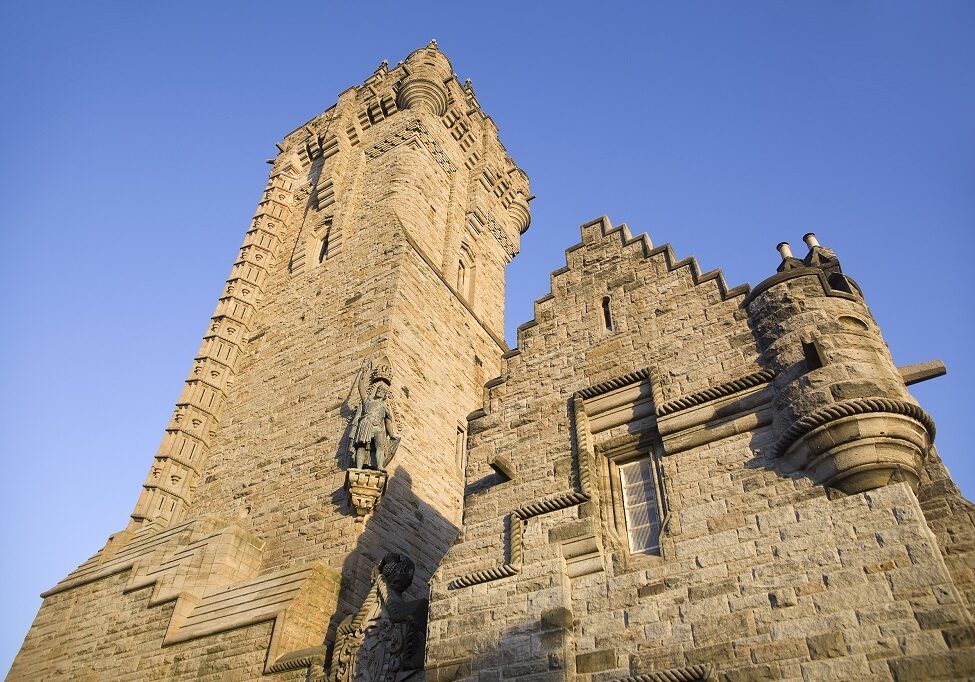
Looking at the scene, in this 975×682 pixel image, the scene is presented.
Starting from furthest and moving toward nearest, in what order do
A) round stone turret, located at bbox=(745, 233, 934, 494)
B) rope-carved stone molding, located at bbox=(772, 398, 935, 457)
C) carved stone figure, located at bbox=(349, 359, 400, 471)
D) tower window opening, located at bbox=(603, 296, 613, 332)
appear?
carved stone figure, located at bbox=(349, 359, 400, 471)
tower window opening, located at bbox=(603, 296, 613, 332)
rope-carved stone molding, located at bbox=(772, 398, 935, 457)
round stone turret, located at bbox=(745, 233, 934, 494)

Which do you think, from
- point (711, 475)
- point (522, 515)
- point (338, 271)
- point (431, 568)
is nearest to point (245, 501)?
point (431, 568)

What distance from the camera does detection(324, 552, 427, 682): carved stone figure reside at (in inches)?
350

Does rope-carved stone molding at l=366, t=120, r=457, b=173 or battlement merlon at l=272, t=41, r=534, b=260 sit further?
battlement merlon at l=272, t=41, r=534, b=260

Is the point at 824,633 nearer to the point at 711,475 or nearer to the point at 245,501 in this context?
the point at 711,475

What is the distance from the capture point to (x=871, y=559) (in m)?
5.99

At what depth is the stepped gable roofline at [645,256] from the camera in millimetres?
8922

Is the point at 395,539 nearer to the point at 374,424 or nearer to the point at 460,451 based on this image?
the point at 374,424

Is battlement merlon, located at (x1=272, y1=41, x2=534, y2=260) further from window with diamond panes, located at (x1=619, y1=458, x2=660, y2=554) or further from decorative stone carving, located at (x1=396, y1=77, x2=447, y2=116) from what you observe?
window with diamond panes, located at (x1=619, y1=458, x2=660, y2=554)

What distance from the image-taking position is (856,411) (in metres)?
6.73

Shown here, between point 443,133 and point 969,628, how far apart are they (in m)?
20.9

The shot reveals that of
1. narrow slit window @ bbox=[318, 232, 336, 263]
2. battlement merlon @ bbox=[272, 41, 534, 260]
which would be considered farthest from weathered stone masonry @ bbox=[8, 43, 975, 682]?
battlement merlon @ bbox=[272, 41, 534, 260]

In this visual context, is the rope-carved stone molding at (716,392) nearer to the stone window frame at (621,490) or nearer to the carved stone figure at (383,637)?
the stone window frame at (621,490)

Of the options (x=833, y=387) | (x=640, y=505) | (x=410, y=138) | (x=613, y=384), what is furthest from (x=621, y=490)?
(x=410, y=138)

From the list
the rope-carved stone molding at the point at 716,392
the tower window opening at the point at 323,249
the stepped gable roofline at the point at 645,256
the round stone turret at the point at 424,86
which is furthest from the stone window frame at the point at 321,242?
the rope-carved stone molding at the point at 716,392
